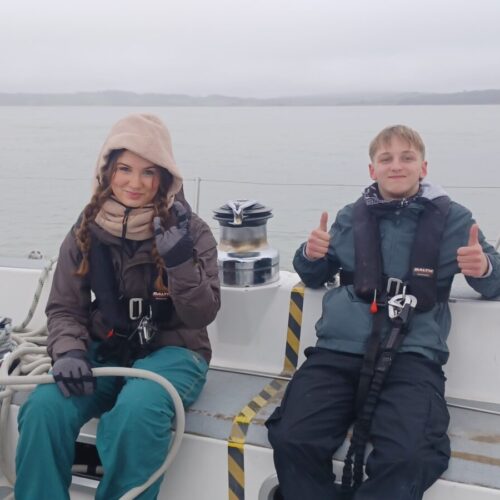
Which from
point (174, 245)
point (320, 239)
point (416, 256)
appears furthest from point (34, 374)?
point (416, 256)

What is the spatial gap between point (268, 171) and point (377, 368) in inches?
270

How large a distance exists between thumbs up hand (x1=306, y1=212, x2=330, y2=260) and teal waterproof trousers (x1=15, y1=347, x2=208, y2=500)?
2.20ft

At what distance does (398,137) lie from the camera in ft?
7.30

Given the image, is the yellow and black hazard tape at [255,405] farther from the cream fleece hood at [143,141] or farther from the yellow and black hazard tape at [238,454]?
the cream fleece hood at [143,141]

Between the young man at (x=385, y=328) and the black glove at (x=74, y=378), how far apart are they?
532mm

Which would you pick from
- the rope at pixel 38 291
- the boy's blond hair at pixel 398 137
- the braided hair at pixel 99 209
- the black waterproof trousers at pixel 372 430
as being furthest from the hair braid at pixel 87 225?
the boy's blond hair at pixel 398 137

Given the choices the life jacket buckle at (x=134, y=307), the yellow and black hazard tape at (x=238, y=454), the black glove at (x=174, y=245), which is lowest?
the yellow and black hazard tape at (x=238, y=454)

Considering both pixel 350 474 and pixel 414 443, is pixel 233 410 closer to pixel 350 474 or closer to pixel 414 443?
pixel 350 474

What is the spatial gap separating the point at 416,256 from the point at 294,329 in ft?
1.98

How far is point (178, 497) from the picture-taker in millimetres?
2189

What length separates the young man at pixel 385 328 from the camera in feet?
5.98

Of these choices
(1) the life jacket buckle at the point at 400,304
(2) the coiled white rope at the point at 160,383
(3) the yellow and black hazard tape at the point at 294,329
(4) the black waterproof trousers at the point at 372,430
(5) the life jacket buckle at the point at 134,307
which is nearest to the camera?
(4) the black waterproof trousers at the point at 372,430

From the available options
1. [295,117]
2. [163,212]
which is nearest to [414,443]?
[163,212]

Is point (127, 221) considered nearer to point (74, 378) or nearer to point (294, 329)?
point (74, 378)
